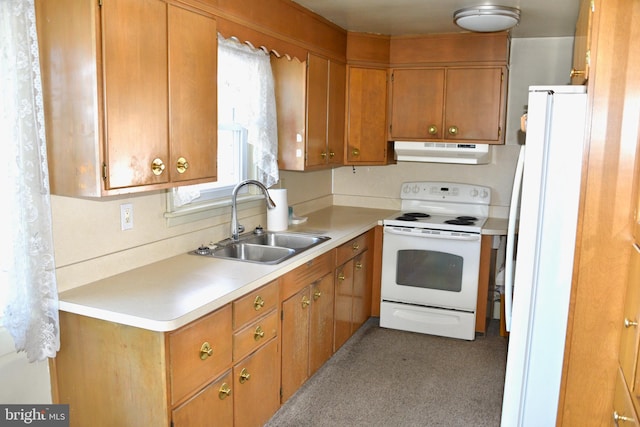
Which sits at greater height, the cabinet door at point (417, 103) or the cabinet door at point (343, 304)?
the cabinet door at point (417, 103)

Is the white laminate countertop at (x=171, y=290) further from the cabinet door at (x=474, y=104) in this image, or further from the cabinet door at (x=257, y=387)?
the cabinet door at (x=474, y=104)

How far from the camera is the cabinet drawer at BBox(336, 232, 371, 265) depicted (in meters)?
3.47

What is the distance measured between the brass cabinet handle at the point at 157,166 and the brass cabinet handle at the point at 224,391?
91 centimetres

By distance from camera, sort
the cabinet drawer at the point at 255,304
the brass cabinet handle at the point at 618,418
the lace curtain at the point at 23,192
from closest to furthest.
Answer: the brass cabinet handle at the point at 618,418 < the lace curtain at the point at 23,192 < the cabinet drawer at the point at 255,304

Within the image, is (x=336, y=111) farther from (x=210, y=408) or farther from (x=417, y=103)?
(x=210, y=408)

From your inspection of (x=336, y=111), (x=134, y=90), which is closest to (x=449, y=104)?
(x=336, y=111)

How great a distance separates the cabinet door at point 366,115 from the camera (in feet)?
13.4

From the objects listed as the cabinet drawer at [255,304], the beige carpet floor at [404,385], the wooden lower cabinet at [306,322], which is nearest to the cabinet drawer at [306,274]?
the wooden lower cabinet at [306,322]

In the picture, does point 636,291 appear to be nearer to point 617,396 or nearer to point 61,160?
point 617,396

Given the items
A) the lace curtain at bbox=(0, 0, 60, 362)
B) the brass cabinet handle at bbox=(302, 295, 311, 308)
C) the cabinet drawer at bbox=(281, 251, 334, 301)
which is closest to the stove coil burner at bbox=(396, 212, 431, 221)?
the cabinet drawer at bbox=(281, 251, 334, 301)

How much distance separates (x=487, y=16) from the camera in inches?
127

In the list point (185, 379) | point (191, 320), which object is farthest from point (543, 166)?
point (185, 379)

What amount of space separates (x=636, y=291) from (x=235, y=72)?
2.29 m

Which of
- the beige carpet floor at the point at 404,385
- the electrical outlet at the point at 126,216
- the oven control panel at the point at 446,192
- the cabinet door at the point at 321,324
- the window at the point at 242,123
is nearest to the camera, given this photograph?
the electrical outlet at the point at 126,216
